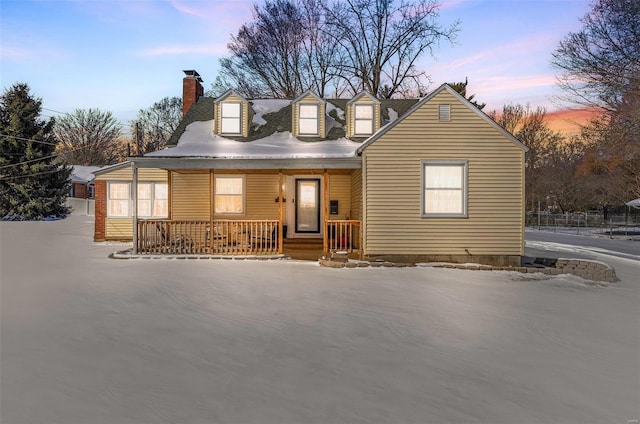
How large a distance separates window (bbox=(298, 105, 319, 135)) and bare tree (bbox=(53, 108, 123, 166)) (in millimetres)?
47891

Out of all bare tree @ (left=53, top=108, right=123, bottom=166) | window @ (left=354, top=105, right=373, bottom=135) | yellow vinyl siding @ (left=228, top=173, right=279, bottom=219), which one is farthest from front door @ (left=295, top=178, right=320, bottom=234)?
bare tree @ (left=53, top=108, right=123, bottom=166)

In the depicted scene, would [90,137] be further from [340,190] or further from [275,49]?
[340,190]

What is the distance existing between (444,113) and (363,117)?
3815 mm

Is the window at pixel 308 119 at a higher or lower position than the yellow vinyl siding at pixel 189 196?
higher

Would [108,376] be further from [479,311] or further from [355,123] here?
[355,123]

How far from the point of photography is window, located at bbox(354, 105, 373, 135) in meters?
15.4

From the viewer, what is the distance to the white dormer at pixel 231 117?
615 inches

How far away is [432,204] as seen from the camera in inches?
489

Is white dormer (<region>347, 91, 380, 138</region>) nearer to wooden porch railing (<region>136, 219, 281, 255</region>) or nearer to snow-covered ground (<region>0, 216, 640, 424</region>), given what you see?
wooden porch railing (<region>136, 219, 281, 255</region>)

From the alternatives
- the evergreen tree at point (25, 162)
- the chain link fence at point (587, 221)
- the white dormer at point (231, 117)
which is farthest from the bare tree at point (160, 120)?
the chain link fence at point (587, 221)

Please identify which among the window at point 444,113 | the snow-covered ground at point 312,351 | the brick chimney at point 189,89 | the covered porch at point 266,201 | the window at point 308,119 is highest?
Answer: the brick chimney at point 189,89

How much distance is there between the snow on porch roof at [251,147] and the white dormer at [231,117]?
0.40 meters

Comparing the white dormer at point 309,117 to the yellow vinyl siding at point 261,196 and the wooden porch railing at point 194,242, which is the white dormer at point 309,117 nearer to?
the yellow vinyl siding at point 261,196

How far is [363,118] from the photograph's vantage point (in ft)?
50.6
